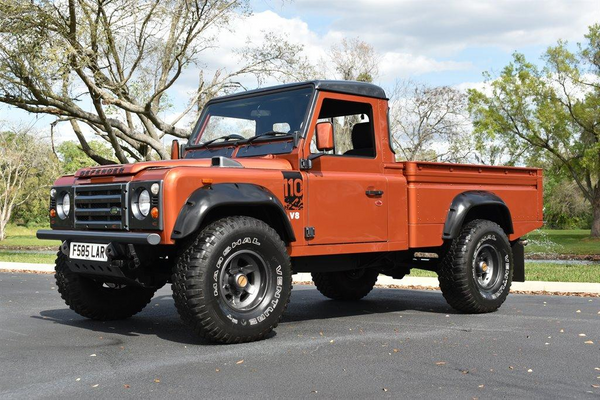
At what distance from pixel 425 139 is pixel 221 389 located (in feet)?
118

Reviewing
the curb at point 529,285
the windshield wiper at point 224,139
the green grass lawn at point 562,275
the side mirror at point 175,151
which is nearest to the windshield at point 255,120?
the windshield wiper at point 224,139

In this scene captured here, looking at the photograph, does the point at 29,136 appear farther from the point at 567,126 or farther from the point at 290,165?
the point at 290,165

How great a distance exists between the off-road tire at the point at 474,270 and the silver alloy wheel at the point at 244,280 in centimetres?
274

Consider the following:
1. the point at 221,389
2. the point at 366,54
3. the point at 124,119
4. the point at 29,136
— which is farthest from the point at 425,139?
the point at 221,389

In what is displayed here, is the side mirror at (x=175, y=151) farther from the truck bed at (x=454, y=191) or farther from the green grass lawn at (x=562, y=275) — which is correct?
the green grass lawn at (x=562, y=275)

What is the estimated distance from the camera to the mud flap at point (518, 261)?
362 inches

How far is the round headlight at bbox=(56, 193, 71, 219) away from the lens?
7154 millimetres

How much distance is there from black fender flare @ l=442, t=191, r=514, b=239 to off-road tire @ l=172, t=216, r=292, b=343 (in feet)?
8.03

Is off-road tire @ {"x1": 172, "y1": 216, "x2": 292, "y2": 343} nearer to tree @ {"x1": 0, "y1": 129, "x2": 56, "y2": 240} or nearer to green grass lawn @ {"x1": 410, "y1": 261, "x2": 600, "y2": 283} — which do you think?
green grass lawn @ {"x1": 410, "y1": 261, "x2": 600, "y2": 283}

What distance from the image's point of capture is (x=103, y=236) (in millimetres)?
6434

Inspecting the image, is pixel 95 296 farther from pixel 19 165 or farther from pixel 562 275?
pixel 19 165

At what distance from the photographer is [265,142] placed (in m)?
7.41

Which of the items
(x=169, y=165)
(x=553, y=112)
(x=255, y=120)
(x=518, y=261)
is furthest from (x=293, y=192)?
(x=553, y=112)

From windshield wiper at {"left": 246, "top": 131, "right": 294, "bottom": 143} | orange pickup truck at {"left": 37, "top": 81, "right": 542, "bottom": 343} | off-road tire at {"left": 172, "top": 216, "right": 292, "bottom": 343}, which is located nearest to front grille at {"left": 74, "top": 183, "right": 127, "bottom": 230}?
orange pickup truck at {"left": 37, "top": 81, "right": 542, "bottom": 343}
